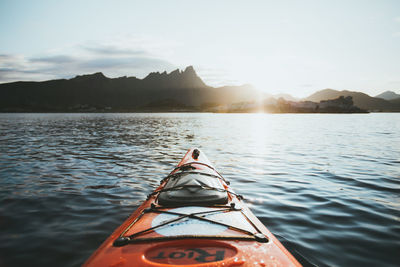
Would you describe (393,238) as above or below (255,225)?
below

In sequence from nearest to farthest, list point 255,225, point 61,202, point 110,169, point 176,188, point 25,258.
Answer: point 255,225, point 25,258, point 176,188, point 61,202, point 110,169

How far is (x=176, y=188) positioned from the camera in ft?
15.0

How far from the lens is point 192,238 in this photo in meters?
2.97

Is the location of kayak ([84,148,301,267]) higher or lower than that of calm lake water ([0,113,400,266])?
higher

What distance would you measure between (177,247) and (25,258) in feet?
10.7

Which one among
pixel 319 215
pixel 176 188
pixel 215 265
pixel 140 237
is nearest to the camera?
pixel 215 265

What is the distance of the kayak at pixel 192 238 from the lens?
259cm

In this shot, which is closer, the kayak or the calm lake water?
the kayak

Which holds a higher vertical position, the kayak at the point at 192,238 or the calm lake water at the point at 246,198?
the kayak at the point at 192,238

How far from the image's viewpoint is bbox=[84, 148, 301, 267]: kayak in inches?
102

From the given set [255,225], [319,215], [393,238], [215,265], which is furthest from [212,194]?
[393,238]

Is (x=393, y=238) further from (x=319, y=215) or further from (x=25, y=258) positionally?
(x=25, y=258)

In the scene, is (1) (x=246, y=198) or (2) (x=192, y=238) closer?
(2) (x=192, y=238)

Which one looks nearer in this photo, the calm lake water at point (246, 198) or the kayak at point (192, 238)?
the kayak at point (192, 238)
